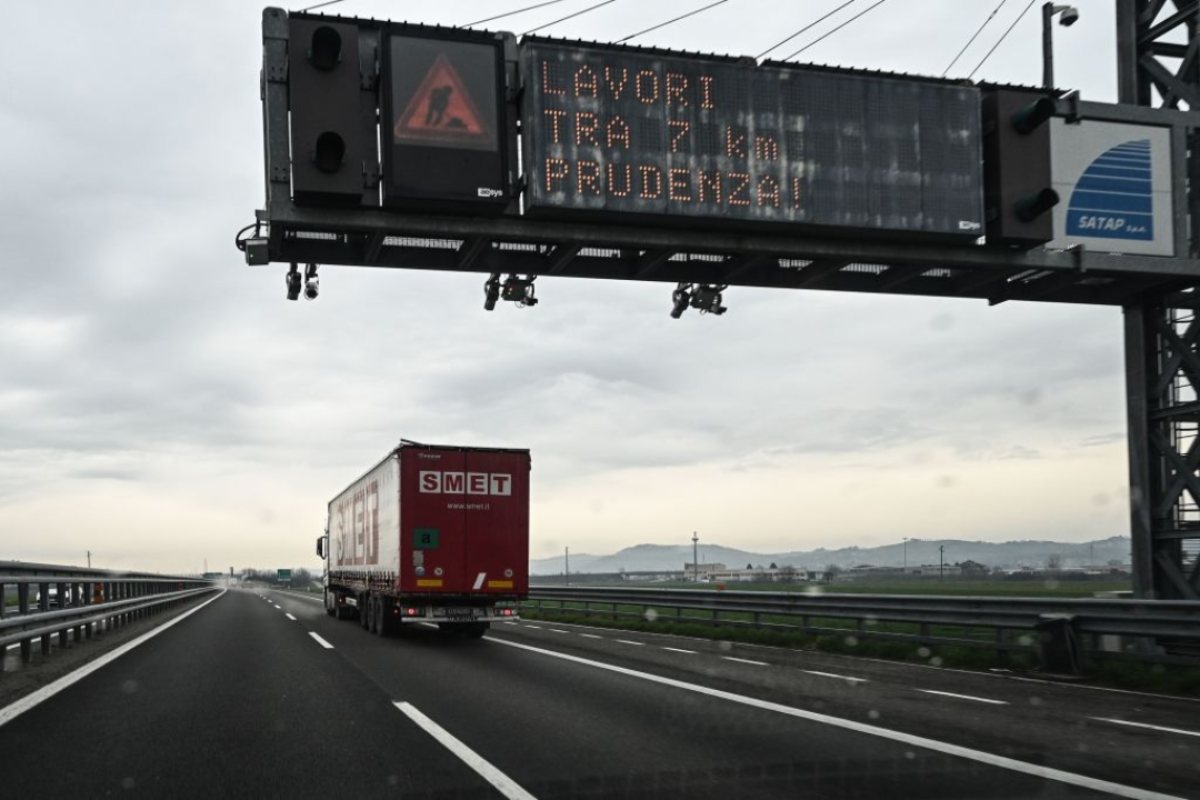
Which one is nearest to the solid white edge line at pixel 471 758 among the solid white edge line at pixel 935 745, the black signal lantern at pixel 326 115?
the solid white edge line at pixel 935 745

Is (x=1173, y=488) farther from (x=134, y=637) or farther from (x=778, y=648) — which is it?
(x=134, y=637)

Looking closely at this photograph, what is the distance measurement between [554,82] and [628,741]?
1031cm

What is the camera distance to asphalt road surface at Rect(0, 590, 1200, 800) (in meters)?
6.87

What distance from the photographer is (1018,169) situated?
17734 mm

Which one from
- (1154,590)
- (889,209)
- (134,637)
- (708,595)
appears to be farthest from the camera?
(708,595)

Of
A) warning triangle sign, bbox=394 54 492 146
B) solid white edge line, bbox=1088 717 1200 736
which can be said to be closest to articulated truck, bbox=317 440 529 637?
warning triangle sign, bbox=394 54 492 146

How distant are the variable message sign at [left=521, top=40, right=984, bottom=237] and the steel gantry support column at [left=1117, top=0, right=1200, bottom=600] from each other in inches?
141

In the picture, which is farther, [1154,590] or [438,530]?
[438,530]

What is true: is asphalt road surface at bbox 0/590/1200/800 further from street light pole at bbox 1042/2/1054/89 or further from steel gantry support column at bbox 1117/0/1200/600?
street light pole at bbox 1042/2/1054/89

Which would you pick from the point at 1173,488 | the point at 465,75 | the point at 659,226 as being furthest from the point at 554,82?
the point at 1173,488

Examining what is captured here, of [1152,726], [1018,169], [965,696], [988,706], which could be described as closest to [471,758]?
[988,706]

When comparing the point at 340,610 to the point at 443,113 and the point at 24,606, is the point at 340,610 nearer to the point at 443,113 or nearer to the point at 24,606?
the point at 24,606

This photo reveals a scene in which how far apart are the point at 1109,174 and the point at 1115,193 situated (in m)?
0.34

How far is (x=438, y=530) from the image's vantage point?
20.4 metres
